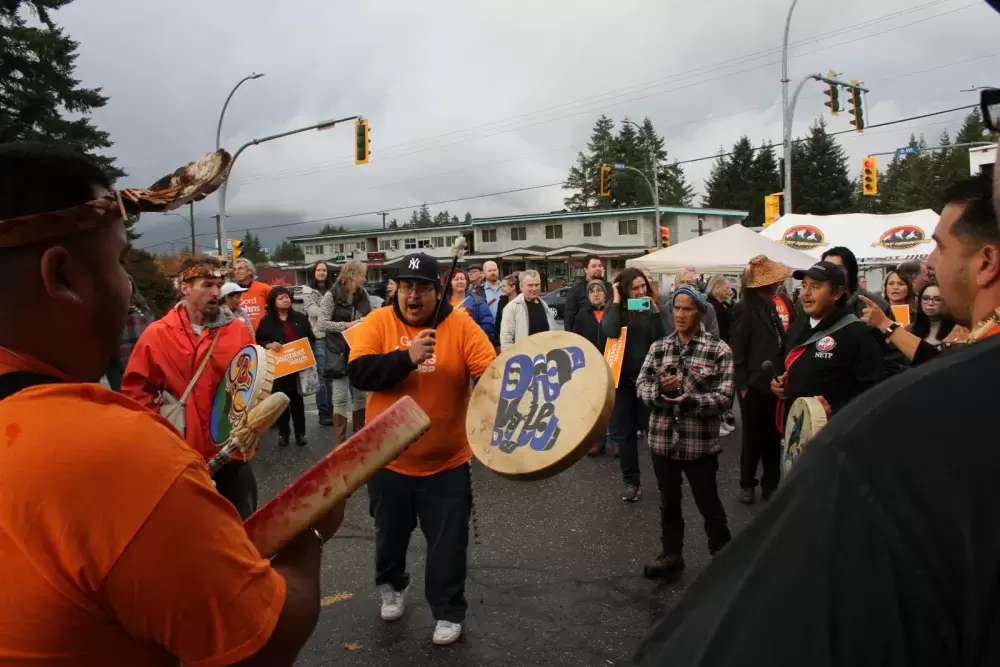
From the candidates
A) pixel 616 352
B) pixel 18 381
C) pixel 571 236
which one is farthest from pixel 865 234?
pixel 571 236

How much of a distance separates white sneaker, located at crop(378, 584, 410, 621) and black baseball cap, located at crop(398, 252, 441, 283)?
5.97ft

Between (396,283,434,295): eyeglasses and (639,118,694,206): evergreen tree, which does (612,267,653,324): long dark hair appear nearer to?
Result: (396,283,434,295): eyeglasses

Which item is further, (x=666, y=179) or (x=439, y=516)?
(x=666, y=179)

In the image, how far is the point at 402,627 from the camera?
378 centimetres

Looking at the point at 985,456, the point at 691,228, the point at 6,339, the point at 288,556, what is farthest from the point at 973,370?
the point at 691,228

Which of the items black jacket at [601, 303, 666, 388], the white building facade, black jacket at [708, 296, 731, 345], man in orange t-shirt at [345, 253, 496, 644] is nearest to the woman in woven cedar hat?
black jacket at [601, 303, 666, 388]

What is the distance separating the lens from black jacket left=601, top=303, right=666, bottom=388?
6418mm

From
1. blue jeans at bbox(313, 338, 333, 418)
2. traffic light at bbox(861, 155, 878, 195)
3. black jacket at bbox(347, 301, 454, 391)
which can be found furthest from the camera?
traffic light at bbox(861, 155, 878, 195)

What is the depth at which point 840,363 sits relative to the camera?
441 cm

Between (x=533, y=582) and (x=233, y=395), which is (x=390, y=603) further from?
(x=233, y=395)

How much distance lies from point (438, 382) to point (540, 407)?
0.66m

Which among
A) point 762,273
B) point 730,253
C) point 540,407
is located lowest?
point 540,407

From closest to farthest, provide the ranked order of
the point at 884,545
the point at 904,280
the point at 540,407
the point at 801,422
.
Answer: the point at 884,545, the point at 540,407, the point at 801,422, the point at 904,280

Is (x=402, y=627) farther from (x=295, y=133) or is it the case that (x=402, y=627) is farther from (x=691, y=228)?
(x=691, y=228)
